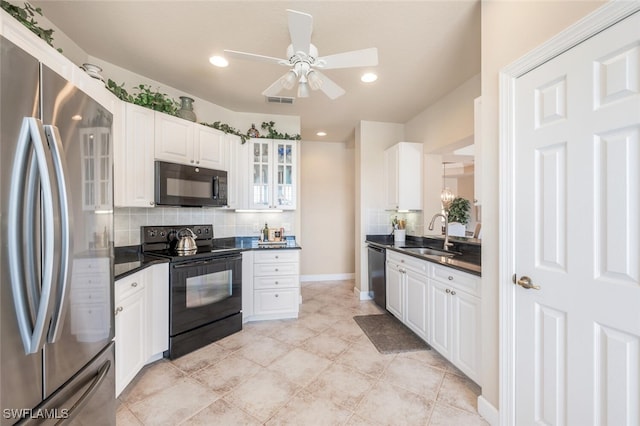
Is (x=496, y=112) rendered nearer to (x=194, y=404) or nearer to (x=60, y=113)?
(x=60, y=113)

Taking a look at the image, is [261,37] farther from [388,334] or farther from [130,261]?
[388,334]

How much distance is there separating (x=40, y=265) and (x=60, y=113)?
0.55 m

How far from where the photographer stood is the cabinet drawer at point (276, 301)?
10.4ft

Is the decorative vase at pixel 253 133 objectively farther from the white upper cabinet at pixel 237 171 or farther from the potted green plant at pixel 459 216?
the potted green plant at pixel 459 216

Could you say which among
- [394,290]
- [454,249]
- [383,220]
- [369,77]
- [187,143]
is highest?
[369,77]

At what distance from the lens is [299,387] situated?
1962 millimetres

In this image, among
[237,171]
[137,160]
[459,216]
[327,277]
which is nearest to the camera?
[137,160]

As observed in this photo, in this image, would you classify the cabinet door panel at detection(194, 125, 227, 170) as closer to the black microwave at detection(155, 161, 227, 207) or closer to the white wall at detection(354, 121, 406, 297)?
the black microwave at detection(155, 161, 227, 207)

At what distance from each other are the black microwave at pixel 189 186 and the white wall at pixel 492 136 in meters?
2.62

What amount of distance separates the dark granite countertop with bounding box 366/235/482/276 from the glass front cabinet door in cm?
148

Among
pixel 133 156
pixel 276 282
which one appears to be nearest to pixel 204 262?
pixel 276 282

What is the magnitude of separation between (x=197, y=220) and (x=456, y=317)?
296cm

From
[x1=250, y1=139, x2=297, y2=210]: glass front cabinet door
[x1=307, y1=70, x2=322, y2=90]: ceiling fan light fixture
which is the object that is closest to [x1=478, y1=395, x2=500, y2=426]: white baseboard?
[x1=307, y1=70, x2=322, y2=90]: ceiling fan light fixture

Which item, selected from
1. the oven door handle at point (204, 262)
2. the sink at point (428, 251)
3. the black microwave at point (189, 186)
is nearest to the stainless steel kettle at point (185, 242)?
the oven door handle at point (204, 262)
